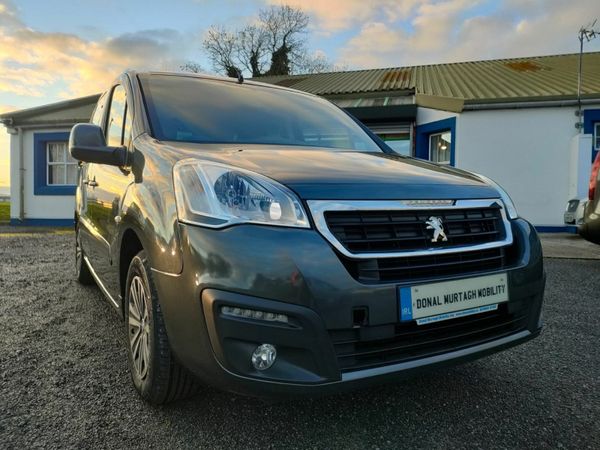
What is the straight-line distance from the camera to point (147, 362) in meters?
Answer: 2.01

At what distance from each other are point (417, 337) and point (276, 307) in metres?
0.61

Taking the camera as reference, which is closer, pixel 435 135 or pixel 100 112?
pixel 100 112

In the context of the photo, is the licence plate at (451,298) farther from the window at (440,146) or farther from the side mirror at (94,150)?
the window at (440,146)

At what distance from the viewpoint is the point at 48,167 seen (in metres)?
13.7

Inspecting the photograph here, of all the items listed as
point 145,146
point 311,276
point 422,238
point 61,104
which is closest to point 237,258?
point 311,276

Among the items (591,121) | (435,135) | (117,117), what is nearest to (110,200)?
(117,117)

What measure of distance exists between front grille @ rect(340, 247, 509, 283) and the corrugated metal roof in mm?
8913

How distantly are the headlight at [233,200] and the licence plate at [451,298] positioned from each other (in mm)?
489

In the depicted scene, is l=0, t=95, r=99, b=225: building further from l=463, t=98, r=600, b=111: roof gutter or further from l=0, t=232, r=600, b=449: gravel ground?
l=0, t=232, r=600, b=449: gravel ground

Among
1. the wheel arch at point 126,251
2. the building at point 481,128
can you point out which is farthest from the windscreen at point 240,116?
the building at point 481,128

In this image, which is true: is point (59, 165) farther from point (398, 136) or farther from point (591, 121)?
point (591, 121)

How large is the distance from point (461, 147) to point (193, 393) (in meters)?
9.51

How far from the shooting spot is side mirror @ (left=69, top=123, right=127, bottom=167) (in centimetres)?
233

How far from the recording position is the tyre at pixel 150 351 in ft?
6.20
